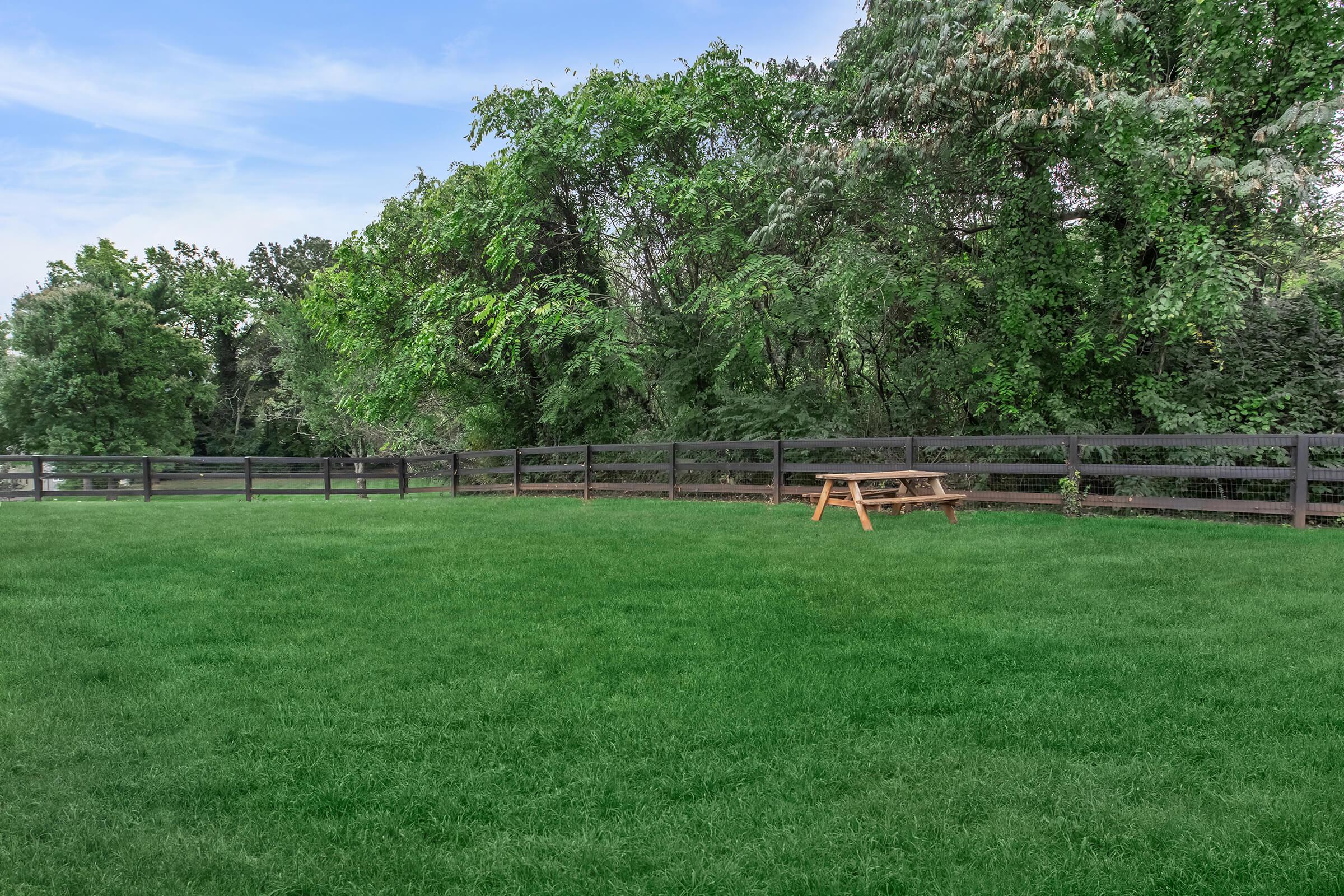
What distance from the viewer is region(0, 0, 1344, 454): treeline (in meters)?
9.95

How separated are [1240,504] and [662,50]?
13.5 meters

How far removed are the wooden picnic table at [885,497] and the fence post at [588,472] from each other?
6.32 m

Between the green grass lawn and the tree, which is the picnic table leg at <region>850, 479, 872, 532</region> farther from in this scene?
the tree

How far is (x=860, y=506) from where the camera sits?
961cm

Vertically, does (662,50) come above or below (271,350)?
above

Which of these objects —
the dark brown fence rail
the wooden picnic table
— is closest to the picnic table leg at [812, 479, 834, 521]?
the wooden picnic table

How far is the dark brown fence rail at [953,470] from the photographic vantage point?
9.39m

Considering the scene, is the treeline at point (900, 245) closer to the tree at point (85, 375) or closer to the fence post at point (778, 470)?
the fence post at point (778, 470)

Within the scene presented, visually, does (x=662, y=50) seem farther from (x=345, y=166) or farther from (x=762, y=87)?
(x=345, y=166)

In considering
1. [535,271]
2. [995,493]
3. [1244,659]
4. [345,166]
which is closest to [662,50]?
[535,271]

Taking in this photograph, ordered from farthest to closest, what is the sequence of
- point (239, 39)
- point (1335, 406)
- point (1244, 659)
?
1. point (239, 39)
2. point (1335, 406)
3. point (1244, 659)

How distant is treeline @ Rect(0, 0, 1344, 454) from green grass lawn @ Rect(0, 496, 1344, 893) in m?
5.15

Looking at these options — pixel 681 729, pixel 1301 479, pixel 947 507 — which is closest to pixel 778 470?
pixel 947 507

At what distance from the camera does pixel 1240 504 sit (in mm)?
9211
